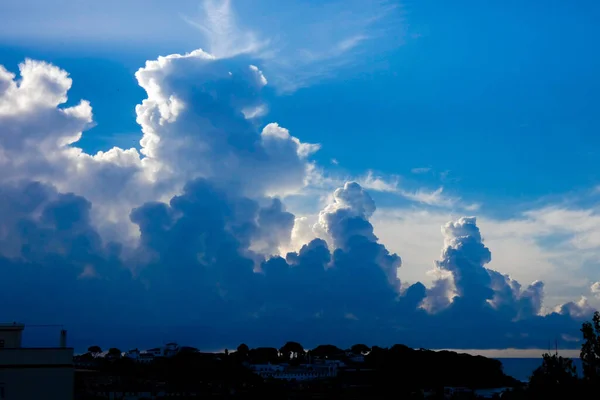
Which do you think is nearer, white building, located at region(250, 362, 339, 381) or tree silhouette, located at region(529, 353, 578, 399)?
tree silhouette, located at region(529, 353, 578, 399)

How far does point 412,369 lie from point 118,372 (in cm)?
6449

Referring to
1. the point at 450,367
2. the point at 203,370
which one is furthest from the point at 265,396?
the point at 450,367

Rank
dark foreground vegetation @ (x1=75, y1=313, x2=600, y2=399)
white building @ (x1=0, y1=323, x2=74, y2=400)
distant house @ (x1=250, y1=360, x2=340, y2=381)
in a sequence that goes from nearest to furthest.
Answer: white building @ (x1=0, y1=323, x2=74, y2=400), dark foreground vegetation @ (x1=75, y1=313, x2=600, y2=399), distant house @ (x1=250, y1=360, x2=340, y2=381)

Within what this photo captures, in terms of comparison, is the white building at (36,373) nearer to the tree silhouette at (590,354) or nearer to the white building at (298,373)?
the tree silhouette at (590,354)

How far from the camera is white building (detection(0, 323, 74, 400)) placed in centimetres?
4891

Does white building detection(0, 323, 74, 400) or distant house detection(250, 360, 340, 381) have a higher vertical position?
white building detection(0, 323, 74, 400)

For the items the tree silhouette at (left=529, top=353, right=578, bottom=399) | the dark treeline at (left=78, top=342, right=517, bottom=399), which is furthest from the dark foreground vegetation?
the tree silhouette at (left=529, top=353, right=578, bottom=399)

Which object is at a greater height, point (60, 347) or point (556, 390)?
point (60, 347)

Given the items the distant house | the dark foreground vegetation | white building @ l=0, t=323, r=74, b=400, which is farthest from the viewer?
the distant house

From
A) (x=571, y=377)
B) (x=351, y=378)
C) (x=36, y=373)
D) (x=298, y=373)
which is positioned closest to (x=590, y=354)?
(x=571, y=377)

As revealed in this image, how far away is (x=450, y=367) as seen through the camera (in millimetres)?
156125

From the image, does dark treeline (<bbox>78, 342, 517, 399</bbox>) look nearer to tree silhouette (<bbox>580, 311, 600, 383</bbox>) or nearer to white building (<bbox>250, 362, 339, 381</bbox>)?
white building (<bbox>250, 362, 339, 381</bbox>)

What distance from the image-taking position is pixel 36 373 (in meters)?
49.5

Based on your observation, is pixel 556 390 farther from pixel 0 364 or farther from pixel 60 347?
pixel 0 364
